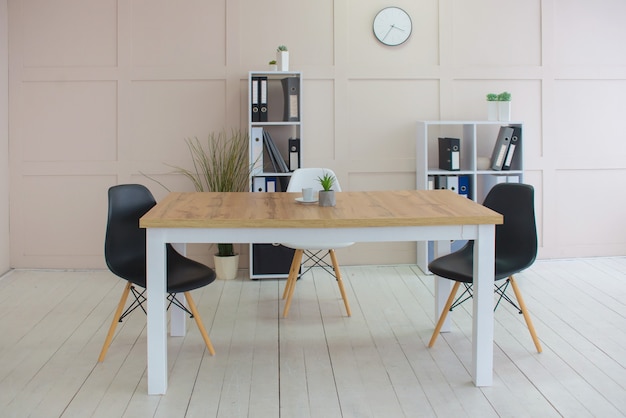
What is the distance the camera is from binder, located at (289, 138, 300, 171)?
593cm

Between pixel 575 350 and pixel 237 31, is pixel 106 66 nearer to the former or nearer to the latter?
pixel 237 31

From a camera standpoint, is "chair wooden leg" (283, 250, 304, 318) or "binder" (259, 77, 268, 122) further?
"binder" (259, 77, 268, 122)

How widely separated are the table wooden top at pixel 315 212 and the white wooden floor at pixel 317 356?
78 cm

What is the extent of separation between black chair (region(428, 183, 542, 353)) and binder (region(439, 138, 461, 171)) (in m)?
1.60

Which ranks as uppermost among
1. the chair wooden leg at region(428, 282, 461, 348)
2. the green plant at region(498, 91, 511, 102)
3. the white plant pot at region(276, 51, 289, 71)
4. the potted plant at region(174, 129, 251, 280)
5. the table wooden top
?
the white plant pot at region(276, 51, 289, 71)

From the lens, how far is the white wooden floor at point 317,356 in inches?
136

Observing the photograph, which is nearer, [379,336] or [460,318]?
[379,336]

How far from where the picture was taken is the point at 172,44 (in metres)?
6.07

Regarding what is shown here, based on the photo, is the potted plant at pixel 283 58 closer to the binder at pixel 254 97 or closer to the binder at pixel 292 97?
the binder at pixel 292 97

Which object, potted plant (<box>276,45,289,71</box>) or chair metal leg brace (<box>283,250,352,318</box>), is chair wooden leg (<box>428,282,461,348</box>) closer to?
chair metal leg brace (<box>283,250,352,318</box>)

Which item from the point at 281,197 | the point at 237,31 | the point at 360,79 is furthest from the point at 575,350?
the point at 237,31

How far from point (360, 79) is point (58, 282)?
2.81m

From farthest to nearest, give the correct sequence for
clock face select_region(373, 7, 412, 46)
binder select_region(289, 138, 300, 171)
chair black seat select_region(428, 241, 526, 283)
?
clock face select_region(373, 7, 412, 46), binder select_region(289, 138, 300, 171), chair black seat select_region(428, 241, 526, 283)

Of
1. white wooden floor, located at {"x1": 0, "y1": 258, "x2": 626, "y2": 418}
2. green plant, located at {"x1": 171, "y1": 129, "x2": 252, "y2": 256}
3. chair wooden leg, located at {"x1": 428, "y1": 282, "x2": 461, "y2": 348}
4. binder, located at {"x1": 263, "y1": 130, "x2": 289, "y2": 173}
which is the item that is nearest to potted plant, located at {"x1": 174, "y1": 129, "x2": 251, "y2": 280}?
green plant, located at {"x1": 171, "y1": 129, "x2": 252, "y2": 256}
